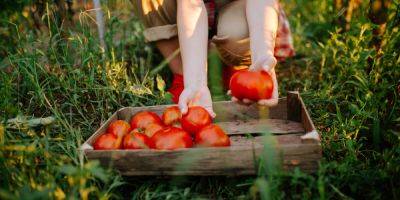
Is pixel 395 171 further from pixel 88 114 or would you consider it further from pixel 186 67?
pixel 88 114

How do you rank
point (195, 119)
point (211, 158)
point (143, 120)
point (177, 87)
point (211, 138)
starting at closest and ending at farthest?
point (211, 158), point (211, 138), point (195, 119), point (143, 120), point (177, 87)

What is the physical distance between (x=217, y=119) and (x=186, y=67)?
1.01 ft

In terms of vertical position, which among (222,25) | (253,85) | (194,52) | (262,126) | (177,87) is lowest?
(262,126)

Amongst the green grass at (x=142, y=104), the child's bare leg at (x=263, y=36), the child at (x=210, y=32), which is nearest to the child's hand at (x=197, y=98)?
the child at (x=210, y=32)

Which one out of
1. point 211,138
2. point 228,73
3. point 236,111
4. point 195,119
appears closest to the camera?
point 211,138

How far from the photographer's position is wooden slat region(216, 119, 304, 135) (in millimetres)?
1812

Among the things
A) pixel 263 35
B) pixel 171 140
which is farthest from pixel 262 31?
pixel 171 140

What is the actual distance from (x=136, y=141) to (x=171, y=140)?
0.15 m

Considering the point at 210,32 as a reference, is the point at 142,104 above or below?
below

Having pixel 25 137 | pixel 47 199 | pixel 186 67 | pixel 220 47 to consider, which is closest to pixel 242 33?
pixel 220 47

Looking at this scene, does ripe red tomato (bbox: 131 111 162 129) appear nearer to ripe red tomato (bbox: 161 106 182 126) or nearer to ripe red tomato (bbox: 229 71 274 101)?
ripe red tomato (bbox: 161 106 182 126)

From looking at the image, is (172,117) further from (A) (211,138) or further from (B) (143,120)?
(A) (211,138)

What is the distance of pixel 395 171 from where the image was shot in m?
1.47

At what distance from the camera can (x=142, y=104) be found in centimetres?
223
